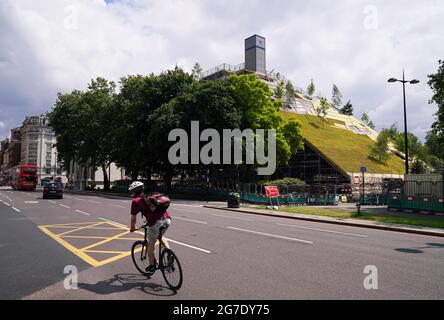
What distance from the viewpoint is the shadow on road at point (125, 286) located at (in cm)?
588

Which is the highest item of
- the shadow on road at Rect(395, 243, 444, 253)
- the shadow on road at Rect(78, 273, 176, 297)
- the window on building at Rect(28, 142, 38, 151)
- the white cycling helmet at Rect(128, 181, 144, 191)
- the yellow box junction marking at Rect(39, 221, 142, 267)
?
the window on building at Rect(28, 142, 38, 151)

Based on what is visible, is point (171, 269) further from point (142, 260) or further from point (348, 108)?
point (348, 108)

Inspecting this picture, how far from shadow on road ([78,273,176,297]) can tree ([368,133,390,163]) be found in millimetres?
79832

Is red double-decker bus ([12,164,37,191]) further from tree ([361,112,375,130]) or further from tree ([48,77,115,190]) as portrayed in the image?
tree ([361,112,375,130])

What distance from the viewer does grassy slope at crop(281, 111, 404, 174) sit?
67.9 m

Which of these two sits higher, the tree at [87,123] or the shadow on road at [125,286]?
the tree at [87,123]

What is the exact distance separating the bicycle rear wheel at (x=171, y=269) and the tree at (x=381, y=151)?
262 ft

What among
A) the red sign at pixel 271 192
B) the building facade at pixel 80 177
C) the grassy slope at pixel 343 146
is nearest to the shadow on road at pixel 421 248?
the red sign at pixel 271 192

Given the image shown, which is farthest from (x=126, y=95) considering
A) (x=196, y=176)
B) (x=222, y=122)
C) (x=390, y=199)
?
(x=390, y=199)

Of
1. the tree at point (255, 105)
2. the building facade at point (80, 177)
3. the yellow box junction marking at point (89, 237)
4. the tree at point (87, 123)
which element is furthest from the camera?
the building facade at point (80, 177)

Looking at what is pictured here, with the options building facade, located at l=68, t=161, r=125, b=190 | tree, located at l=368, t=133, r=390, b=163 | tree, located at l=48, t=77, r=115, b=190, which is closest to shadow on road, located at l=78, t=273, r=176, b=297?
tree, located at l=48, t=77, r=115, b=190

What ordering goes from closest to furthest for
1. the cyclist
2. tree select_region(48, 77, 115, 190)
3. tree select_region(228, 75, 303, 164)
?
the cyclist → tree select_region(228, 75, 303, 164) → tree select_region(48, 77, 115, 190)

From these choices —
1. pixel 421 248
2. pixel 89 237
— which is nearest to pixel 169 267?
pixel 89 237

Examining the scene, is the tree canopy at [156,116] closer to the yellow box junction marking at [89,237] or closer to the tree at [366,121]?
the yellow box junction marking at [89,237]
